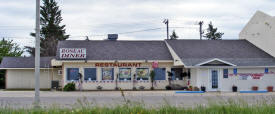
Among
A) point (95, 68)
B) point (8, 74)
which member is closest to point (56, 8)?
point (8, 74)

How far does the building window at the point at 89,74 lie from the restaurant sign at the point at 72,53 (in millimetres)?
1273

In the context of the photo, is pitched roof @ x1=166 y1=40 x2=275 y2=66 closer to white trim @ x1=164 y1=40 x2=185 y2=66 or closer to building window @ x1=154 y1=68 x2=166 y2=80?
white trim @ x1=164 y1=40 x2=185 y2=66

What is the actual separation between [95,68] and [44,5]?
33795 mm

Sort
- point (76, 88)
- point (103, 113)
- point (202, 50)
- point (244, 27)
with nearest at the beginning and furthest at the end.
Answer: point (103, 113) → point (76, 88) → point (202, 50) → point (244, 27)

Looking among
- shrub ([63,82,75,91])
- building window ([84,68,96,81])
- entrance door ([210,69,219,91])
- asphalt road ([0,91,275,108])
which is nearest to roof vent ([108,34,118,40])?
building window ([84,68,96,81])

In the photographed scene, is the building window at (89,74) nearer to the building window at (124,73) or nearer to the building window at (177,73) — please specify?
the building window at (124,73)

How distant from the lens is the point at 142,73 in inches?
1314

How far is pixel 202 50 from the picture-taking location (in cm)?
3522

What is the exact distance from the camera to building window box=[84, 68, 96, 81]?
Answer: 107 ft

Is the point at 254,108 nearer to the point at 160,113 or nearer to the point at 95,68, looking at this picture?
the point at 160,113

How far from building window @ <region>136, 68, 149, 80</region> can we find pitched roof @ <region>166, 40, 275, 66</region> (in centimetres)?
314

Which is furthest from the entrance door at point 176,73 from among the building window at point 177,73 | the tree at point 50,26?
the tree at point 50,26

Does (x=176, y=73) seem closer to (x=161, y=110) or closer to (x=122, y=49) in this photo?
(x=122, y=49)

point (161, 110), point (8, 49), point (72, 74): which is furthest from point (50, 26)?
point (161, 110)
